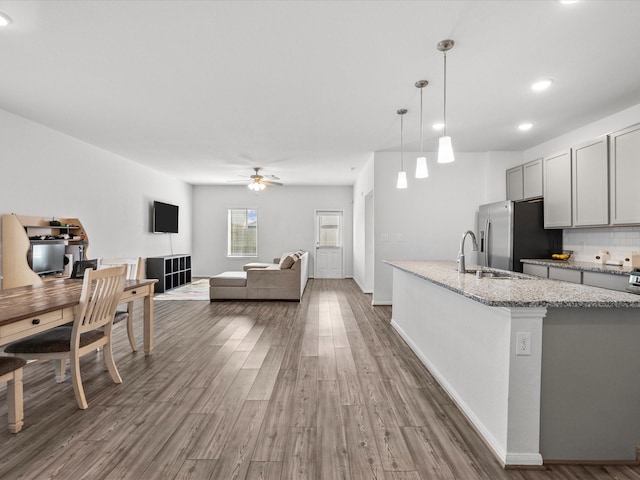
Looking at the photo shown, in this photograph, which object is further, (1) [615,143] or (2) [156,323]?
(2) [156,323]

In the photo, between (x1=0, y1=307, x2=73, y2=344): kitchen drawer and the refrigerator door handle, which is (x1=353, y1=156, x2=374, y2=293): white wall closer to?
the refrigerator door handle

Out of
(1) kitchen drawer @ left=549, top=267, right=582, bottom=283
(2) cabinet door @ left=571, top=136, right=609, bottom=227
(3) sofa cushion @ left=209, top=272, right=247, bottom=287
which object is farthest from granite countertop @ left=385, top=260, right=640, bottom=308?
(3) sofa cushion @ left=209, top=272, right=247, bottom=287

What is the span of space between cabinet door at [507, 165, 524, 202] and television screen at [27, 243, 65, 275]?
672cm

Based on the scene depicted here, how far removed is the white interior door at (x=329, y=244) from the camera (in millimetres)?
9547

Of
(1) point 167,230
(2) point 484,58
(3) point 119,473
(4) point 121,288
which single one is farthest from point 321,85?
(1) point 167,230

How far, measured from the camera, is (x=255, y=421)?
7.22 feet

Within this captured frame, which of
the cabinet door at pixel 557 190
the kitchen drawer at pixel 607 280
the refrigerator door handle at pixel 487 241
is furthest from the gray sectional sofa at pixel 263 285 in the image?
the kitchen drawer at pixel 607 280

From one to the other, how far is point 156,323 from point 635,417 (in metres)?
4.90

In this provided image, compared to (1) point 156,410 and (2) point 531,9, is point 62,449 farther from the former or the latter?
(2) point 531,9

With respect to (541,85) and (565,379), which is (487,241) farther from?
(565,379)

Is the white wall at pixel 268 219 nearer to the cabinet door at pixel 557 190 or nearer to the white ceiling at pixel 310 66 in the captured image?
the white ceiling at pixel 310 66

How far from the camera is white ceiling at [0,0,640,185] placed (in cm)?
220

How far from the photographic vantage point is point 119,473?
1.71m

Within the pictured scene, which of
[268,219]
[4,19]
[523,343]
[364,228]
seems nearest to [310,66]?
[4,19]
